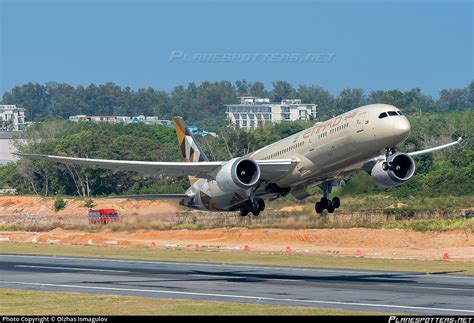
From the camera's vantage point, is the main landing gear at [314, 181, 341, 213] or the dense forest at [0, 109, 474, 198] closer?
the main landing gear at [314, 181, 341, 213]

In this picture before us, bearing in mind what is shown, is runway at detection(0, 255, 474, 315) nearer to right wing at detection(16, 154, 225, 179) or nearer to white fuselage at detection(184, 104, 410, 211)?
white fuselage at detection(184, 104, 410, 211)

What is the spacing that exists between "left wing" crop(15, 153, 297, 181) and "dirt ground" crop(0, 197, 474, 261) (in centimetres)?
1391

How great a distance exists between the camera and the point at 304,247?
3285 inches

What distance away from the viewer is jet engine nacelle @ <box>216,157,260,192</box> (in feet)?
189

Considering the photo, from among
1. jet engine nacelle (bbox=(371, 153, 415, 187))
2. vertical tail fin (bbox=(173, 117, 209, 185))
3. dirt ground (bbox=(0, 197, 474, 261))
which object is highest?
vertical tail fin (bbox=(173, 117, 209, 185))

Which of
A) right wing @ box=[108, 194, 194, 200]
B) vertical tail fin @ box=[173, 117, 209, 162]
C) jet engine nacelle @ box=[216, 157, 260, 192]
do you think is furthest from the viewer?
vertical tail fin @ box=[173, 117, 209, 162]

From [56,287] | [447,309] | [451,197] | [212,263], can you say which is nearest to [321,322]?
[447,309]

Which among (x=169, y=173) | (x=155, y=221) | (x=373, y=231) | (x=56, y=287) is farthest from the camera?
(x=373, y=231)

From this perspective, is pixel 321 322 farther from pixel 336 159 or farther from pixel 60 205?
pixel 60 205

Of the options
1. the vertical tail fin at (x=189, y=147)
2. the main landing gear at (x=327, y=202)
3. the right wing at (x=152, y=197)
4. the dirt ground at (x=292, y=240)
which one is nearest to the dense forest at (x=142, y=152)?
the dirt ground at (x=292, y=240)

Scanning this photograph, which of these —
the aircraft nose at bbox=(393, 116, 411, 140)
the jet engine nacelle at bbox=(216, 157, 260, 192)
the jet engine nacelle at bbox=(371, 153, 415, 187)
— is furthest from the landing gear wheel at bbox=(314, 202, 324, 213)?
the aircraft nose at bbox=(393, 116, 411, 140)

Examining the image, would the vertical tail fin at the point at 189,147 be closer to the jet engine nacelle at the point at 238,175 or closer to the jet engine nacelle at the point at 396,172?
the jet engine nacelle at the point at 238,175

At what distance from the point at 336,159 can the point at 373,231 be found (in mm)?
29589

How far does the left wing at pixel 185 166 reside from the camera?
195 feet
